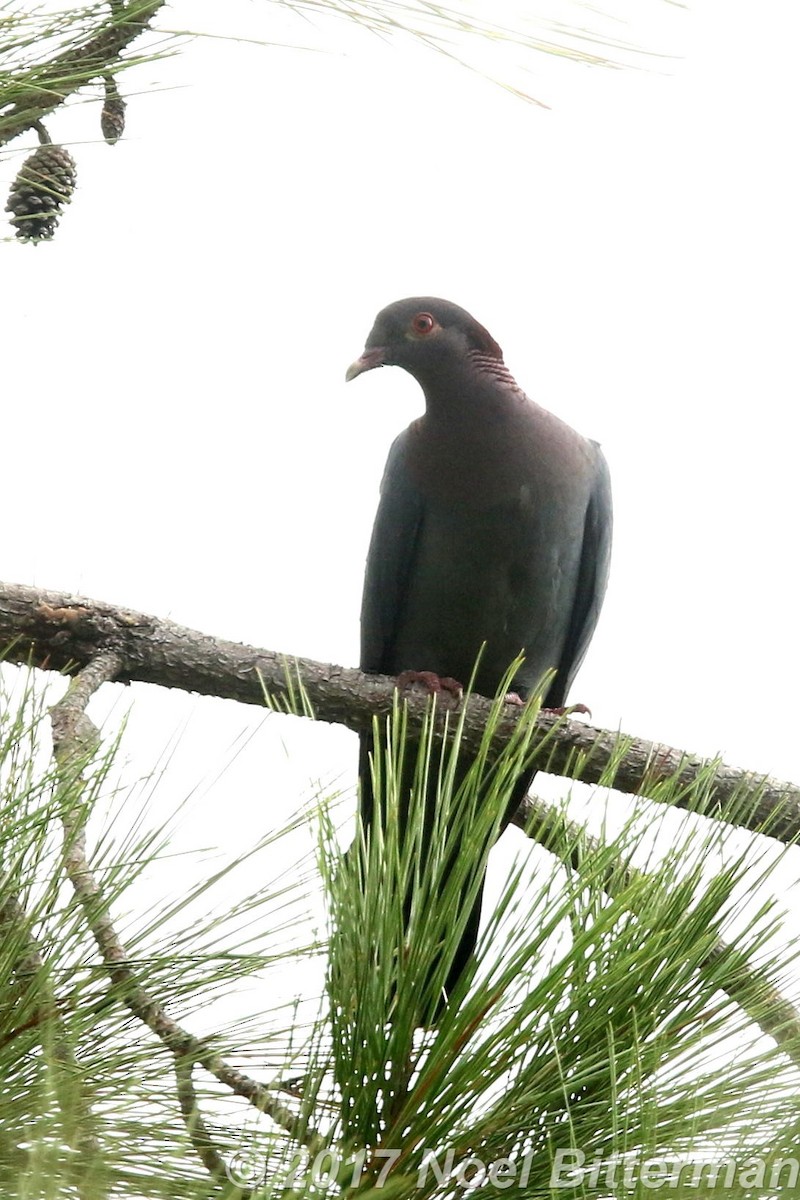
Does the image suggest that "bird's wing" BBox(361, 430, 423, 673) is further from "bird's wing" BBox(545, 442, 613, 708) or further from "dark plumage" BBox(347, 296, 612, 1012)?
"bird's wing" BBox(545, 442, 613, 708)

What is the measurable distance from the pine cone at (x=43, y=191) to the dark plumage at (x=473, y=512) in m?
0.69

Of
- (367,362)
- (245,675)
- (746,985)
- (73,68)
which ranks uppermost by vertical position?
(367,362)

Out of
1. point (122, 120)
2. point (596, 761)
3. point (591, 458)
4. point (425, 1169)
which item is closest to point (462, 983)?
point (425, 1169)

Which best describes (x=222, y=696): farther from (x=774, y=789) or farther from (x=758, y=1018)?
(x=758, y=1018)

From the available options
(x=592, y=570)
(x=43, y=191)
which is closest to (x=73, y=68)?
(x=43, y=191)

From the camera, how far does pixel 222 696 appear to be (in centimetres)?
169

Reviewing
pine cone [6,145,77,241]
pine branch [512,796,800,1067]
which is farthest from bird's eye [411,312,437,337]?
pine branch [512,796,800,1067]

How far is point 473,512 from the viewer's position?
7.27ft

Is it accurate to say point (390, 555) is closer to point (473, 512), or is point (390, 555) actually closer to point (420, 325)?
point (473, 512)

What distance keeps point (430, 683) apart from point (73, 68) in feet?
3.60

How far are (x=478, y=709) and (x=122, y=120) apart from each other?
86 cm

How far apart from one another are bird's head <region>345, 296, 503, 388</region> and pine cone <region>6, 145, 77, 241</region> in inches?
27.1

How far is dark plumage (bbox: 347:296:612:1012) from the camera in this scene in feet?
7.24

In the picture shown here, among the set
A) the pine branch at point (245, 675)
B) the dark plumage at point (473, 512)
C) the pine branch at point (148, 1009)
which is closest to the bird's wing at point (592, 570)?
the dark plumage at point (473, 512)
